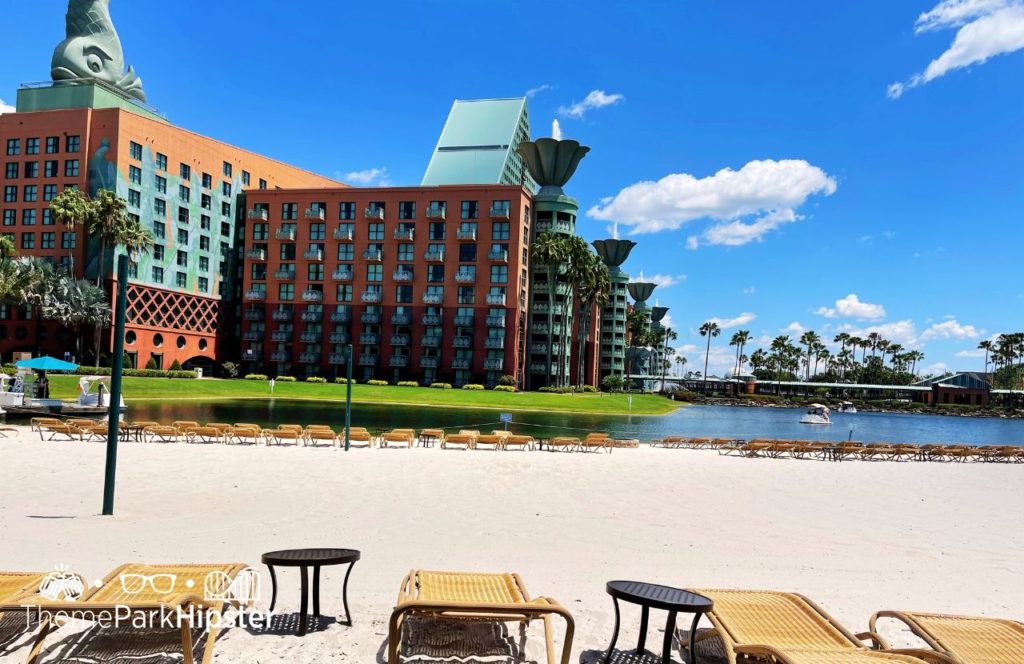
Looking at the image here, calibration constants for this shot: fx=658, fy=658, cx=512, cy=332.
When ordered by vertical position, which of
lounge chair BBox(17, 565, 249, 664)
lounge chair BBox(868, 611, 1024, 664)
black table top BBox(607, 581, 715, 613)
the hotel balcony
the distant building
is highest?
the distant building

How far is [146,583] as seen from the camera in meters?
5.29

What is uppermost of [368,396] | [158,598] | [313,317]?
[313,317]

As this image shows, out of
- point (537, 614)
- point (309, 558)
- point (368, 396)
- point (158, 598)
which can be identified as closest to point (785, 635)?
point (537, 614)

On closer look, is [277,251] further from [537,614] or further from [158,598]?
[537,614]

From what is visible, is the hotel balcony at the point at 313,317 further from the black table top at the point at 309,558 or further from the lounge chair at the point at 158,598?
the black table top at the point at 309,558

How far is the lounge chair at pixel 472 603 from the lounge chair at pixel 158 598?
55.0 inches

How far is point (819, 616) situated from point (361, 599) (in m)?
4.29

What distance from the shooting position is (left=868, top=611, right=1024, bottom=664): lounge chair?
4.75 m

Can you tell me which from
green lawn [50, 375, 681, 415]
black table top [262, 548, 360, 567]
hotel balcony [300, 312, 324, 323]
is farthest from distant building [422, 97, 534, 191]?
black table top [262, 548, 360, 567]

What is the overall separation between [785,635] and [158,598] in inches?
187

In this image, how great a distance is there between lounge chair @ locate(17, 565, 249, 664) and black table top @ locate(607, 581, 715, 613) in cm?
307

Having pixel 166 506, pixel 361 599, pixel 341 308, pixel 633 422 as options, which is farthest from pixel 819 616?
pixel 341 308

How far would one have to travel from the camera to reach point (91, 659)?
4934mm

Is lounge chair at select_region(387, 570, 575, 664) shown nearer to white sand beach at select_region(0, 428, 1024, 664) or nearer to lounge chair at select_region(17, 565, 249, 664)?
white sand beach at select_region(0, 428, 1024, 664)
